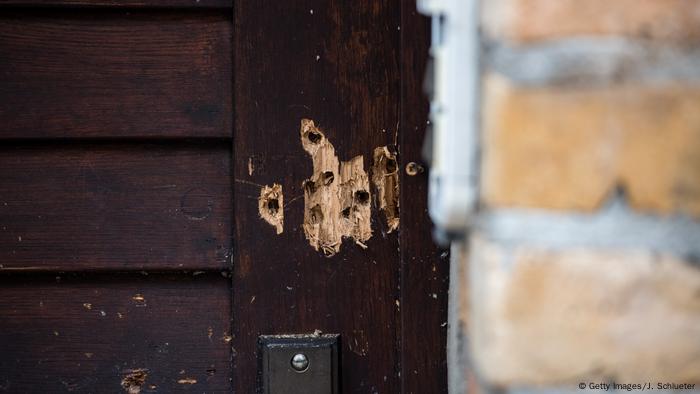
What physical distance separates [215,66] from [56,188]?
0.23m

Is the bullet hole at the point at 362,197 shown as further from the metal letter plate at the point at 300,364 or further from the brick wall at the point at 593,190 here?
the brick wall at the point at 593,190

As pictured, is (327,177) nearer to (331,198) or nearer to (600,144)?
(331,198)

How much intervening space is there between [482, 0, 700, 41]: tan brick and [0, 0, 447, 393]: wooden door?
32 centimetres

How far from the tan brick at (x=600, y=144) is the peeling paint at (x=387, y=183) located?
13.2 inches

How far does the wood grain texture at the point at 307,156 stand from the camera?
31.3 inches

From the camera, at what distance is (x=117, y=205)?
815 mm

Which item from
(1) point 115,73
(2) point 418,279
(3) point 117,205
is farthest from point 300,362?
(1) point 115,73

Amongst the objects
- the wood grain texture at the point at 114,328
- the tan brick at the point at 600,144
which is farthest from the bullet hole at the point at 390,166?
the tan brick at the point at 600,144

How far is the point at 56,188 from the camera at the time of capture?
0.81m

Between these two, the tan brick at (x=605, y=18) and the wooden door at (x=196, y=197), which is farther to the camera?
the wooden door at (x=196, y=197)

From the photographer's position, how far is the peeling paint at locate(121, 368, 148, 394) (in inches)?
32.6

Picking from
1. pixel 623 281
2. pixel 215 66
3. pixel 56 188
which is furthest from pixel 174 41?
pixel 623 281

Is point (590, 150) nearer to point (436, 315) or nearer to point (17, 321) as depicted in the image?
point (436, 315)

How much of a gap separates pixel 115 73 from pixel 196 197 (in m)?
0.16
